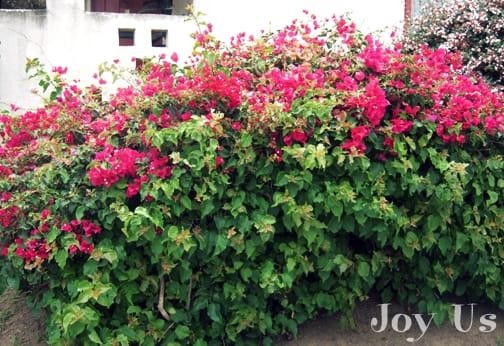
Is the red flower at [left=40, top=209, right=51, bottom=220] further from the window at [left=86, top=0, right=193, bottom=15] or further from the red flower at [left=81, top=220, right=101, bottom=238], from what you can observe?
the window at [left=86, top=0, right=193, bottom=15]

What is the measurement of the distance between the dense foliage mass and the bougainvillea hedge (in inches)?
79.5

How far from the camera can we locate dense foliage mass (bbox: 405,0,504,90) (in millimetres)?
5605

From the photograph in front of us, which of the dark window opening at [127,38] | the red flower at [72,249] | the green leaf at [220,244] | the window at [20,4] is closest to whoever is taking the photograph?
the red flower at [72,249]

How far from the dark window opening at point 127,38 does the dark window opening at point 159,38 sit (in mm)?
199

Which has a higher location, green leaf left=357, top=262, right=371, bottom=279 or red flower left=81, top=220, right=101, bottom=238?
red flower left=81, top=220, right=101, bottom=238

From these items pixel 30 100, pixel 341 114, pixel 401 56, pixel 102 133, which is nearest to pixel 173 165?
pixel 102 133

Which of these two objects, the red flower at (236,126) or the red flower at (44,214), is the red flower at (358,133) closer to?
the red flower at (236,126)

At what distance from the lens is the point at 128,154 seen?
127 inches

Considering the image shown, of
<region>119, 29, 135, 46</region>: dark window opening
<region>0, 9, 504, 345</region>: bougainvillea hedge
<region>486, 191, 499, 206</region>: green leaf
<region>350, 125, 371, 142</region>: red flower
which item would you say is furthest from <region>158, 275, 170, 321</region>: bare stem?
<region>119, 29, 135, 46</region>: dark window opening

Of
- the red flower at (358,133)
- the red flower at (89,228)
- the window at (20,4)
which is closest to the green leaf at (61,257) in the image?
the red flower at (89,228)

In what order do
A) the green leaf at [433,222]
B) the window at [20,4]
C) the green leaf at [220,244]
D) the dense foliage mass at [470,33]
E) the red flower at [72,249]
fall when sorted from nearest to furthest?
the red flower at [72,249]
the green leaf at [220,244]
the green leaf at [433,222]
the dense foliage mass at [470,33]
the window at [20,4]

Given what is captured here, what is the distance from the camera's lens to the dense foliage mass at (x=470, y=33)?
18.4 ft

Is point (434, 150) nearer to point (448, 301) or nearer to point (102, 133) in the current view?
point (448, 301)

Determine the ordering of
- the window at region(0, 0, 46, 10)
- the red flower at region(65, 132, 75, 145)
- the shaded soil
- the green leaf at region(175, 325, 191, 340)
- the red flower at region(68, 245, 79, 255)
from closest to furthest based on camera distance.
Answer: the red flower at region(68, 245, 79, 255)
the green leaf at region(175, 325, 191, 340)
the red flower at region(65, 132, 75, 145)
the shaded soil
the window at region(0, 0, 46, 10)
